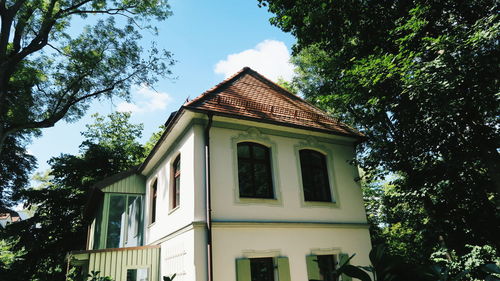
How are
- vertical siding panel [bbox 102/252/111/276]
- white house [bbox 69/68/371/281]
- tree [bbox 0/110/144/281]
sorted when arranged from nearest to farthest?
white house [bbox 69/68/371/281], vertical siding panel [bbox 102/252/111/276], tree [bbox 0/110/144/281]

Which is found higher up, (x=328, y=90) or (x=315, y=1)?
(x=315, y=1)

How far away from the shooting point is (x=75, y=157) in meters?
20.8

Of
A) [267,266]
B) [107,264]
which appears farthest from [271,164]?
[107,264]

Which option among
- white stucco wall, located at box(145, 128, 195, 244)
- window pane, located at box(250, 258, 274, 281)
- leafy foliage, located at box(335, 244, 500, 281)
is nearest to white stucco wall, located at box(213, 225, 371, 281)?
window pane, located at box(250, 258, 274, 281)

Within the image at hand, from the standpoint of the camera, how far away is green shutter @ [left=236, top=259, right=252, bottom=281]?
715cm

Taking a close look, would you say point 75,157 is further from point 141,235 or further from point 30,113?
point 141,235

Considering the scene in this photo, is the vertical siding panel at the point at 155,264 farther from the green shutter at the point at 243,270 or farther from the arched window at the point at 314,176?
the arched window at the point at 314,176

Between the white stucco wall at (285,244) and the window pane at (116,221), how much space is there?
707 centimetres

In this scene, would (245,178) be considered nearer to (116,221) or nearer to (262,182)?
(262,182)

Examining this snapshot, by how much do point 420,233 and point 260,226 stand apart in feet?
27.8

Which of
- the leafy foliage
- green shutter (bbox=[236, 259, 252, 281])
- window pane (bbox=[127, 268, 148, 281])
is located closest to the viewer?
the leafy foliage

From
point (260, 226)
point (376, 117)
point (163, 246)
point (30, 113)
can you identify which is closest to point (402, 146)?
point (376, 117)

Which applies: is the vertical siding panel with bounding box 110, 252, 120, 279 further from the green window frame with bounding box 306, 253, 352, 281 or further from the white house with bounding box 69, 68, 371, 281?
the green window frame with bounding box 306, 253, 352, 281

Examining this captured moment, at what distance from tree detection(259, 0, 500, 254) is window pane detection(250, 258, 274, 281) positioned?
4274 millimetres
